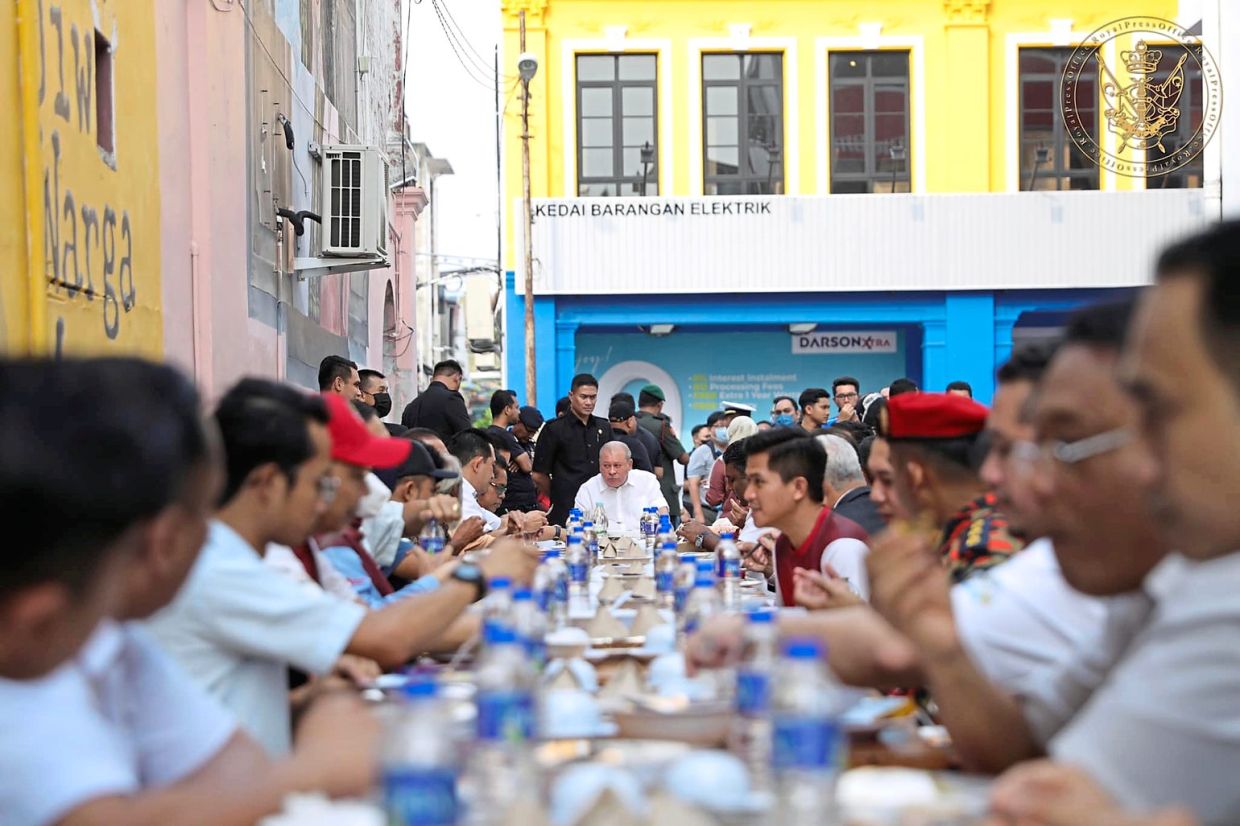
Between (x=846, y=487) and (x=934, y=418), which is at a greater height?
(x=934, y=418)

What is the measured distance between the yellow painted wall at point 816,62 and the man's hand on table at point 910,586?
1485cm

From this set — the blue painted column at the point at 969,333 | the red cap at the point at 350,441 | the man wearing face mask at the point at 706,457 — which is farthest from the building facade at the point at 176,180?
the blue painted column at the point at 969,333

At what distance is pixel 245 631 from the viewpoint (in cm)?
293

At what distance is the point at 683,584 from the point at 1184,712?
280 cm

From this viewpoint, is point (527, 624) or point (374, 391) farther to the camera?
point (374, 391)

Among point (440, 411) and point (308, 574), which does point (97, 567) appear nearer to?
point (308, 574)

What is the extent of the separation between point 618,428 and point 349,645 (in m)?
8.04

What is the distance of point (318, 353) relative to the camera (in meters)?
13.6

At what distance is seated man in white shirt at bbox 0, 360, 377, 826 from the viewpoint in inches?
61.9

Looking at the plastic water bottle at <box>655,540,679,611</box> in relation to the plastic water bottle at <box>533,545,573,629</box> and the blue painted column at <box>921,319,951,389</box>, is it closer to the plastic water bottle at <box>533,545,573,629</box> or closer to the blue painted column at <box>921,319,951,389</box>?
the plastic water bottle at <box>533,545,573,629</box>

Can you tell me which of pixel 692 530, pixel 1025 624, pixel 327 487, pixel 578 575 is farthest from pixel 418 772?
pixel 692 530

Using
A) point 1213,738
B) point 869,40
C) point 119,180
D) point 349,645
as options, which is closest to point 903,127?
point 869,40

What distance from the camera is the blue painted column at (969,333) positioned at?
56.2 ft

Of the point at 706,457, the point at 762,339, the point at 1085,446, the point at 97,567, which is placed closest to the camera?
the point at 97,567
